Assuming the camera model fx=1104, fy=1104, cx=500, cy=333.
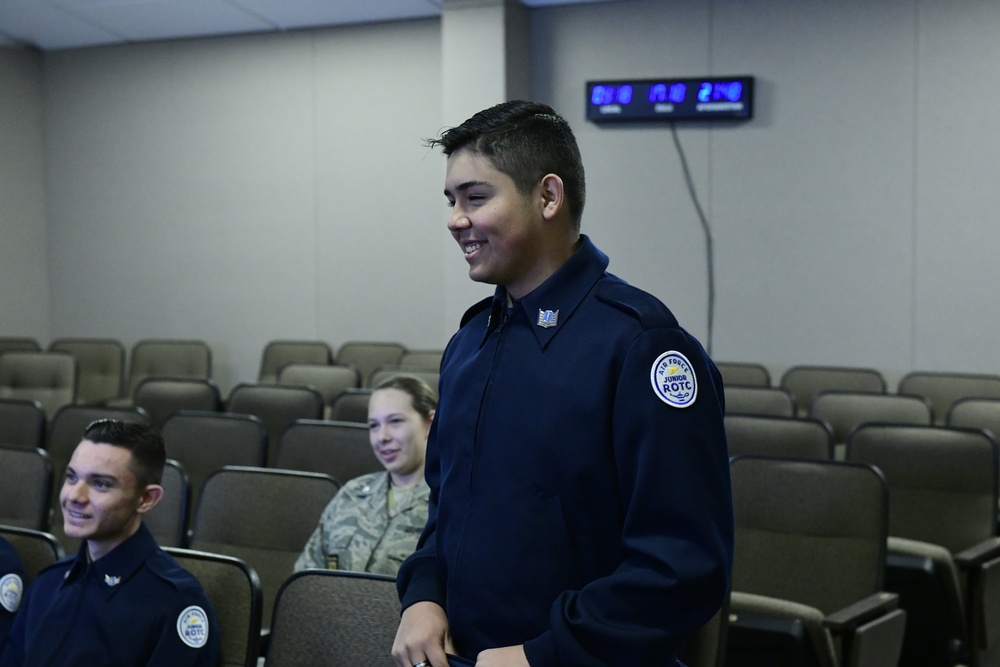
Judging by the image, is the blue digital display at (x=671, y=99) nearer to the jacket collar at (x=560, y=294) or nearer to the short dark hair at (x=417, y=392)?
the short dark hair at (x=417, y=392)

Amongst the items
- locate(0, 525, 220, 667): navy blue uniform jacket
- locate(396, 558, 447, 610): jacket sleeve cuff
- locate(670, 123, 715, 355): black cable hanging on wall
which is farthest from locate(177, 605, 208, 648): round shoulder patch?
locate(670, 123, 715, 355): black cable hanging on wall

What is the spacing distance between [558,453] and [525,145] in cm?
40

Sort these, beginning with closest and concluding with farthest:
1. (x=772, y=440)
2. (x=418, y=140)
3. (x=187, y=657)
A: (x=187, y=657)
(x=772, y=440)
(x=418, y=140)

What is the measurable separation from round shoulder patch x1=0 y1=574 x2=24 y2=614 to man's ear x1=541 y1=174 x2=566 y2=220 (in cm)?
192

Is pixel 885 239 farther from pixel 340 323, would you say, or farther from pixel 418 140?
pixel 340 323

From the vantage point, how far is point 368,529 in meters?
3.07

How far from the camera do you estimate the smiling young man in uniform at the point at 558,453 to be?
4.26ft

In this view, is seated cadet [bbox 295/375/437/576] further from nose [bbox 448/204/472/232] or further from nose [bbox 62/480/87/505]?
nose [bbox 448/204/472/232]

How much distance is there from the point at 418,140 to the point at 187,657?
5911 millimetres

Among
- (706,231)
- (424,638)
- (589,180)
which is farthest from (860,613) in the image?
(589,180)

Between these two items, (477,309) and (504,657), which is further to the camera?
(477,309)

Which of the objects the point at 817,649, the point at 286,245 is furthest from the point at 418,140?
the point at 817,649

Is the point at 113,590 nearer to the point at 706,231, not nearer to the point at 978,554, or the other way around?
the point at 978,554

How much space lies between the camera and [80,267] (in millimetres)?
9047
